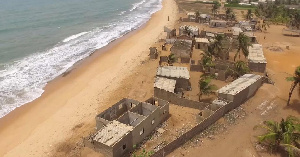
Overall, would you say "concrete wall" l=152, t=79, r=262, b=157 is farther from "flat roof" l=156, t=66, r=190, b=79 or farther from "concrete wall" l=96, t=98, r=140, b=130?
"concrete wall" l=96, t=98, r=140, b=130

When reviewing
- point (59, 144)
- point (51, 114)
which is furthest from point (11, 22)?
point (59, 144)

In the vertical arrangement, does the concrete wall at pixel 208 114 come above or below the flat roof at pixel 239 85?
below

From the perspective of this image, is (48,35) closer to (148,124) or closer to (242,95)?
(148,124)

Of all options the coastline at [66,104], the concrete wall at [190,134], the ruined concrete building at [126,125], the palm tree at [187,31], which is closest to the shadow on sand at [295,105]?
the concrete wall at [190,134]

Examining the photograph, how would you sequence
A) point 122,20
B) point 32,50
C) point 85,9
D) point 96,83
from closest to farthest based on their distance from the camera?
point 96,83 < point 32,50 < point 122,20 < point 85,9

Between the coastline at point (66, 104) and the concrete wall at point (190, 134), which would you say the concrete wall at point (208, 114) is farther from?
the coastline at point (66, 104)

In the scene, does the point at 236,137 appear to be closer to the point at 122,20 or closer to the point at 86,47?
the point at 86,47
